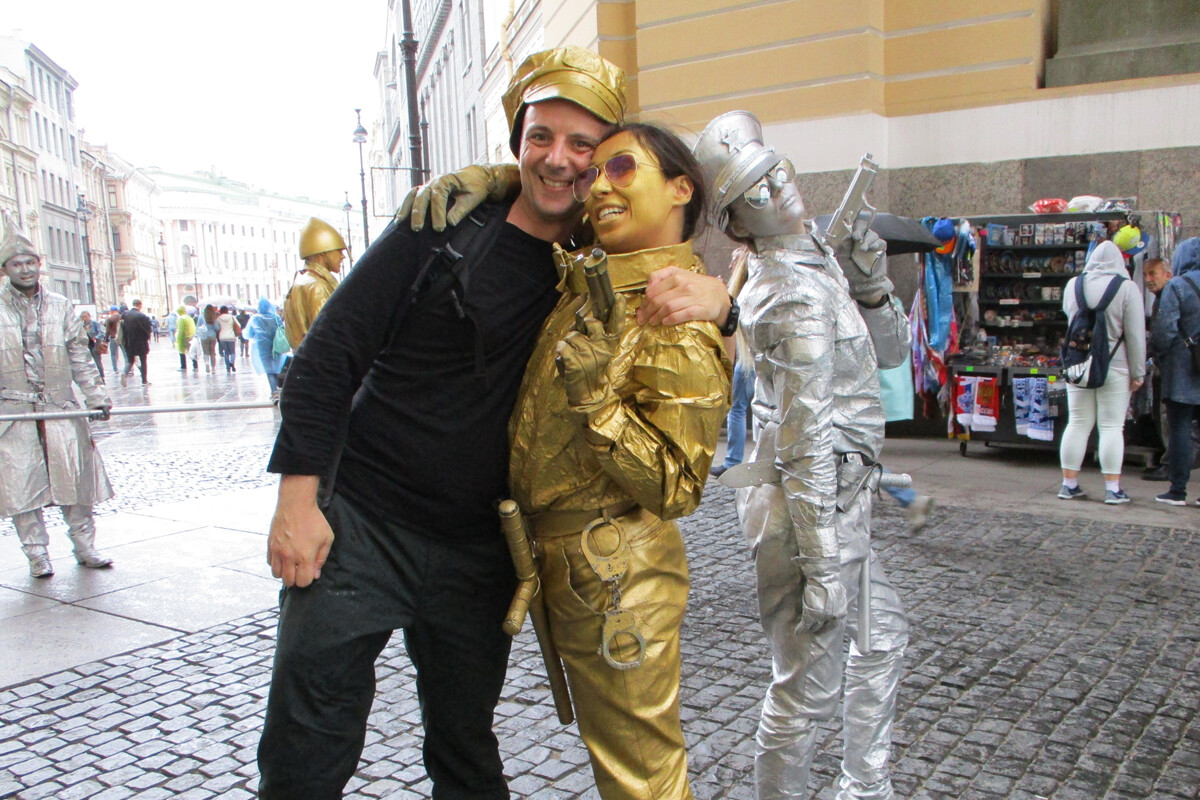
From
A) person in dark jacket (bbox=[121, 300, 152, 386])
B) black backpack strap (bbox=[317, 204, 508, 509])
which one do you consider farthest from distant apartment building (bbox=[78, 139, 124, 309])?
black backpack strap (bbox=[317, 204, 508, 509])

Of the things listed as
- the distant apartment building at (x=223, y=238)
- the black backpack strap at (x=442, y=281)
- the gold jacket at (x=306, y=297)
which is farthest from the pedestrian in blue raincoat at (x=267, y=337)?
the distant apartment building at (x=223, y=238)

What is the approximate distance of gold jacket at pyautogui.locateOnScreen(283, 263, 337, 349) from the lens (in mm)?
7625

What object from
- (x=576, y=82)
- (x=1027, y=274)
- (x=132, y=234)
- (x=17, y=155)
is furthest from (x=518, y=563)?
(x=132, y=234)

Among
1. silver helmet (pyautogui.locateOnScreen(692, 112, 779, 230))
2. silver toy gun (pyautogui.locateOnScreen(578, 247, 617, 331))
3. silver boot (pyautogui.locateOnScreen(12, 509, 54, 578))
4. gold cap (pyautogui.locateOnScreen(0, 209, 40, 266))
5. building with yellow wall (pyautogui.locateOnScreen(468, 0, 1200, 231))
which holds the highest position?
building with yellow wall (pyautogui.locateOnScreen(468, 0, 1200, 231))

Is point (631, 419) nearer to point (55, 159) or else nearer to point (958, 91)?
point (958, 91)

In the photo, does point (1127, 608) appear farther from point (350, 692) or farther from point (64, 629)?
point (64, 629)

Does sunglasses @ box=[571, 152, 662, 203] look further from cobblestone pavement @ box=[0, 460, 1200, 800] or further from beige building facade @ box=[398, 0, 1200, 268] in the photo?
beige building facade @ box=[398, 0, 1200, 268]

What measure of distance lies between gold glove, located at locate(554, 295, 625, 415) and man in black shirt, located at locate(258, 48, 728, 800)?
228 millimetres

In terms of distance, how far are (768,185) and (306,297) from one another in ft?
19.3

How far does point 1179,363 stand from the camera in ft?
21.6

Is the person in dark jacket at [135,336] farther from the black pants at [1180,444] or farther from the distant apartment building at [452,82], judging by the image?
the black pants at [1180,444]

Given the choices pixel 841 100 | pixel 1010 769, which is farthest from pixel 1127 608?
pixel 841 100

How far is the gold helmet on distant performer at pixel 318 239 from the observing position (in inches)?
309

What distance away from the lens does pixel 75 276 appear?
65188mm
